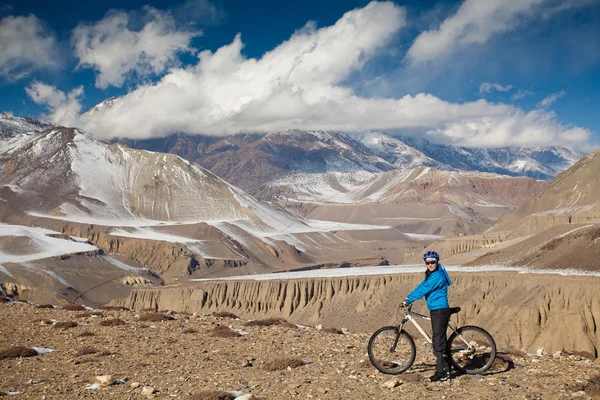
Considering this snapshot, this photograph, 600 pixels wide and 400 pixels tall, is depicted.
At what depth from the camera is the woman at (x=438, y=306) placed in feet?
38.4

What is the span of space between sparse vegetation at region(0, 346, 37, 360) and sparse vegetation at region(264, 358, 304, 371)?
6347 mm

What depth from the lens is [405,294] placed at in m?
59.7

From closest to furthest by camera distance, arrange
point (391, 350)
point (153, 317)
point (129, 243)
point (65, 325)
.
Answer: point (391, 350), point (65, 325), point (153, 317), point (129, 243)

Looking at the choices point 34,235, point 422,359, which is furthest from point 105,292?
point 422,359

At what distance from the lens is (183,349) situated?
15.6 m

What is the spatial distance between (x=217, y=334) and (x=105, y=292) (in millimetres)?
83584

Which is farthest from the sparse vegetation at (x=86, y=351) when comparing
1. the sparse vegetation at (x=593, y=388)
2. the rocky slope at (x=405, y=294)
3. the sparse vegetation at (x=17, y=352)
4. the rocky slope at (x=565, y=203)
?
the rocky slope at (x=565, y=203)

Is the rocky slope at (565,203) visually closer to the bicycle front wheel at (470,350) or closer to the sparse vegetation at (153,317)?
the sparse vegetation at (153,317)

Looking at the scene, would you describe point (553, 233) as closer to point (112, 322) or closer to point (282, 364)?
point (112, 322)

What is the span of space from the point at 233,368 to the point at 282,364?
3.74 feet

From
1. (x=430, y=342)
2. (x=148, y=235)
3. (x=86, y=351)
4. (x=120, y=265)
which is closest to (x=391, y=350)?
(x=430, y=342)

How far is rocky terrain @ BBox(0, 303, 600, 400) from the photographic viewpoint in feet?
36.0

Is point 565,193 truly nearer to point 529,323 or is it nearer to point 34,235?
point 529,323

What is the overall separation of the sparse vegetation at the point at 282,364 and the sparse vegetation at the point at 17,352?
20.8 ft
